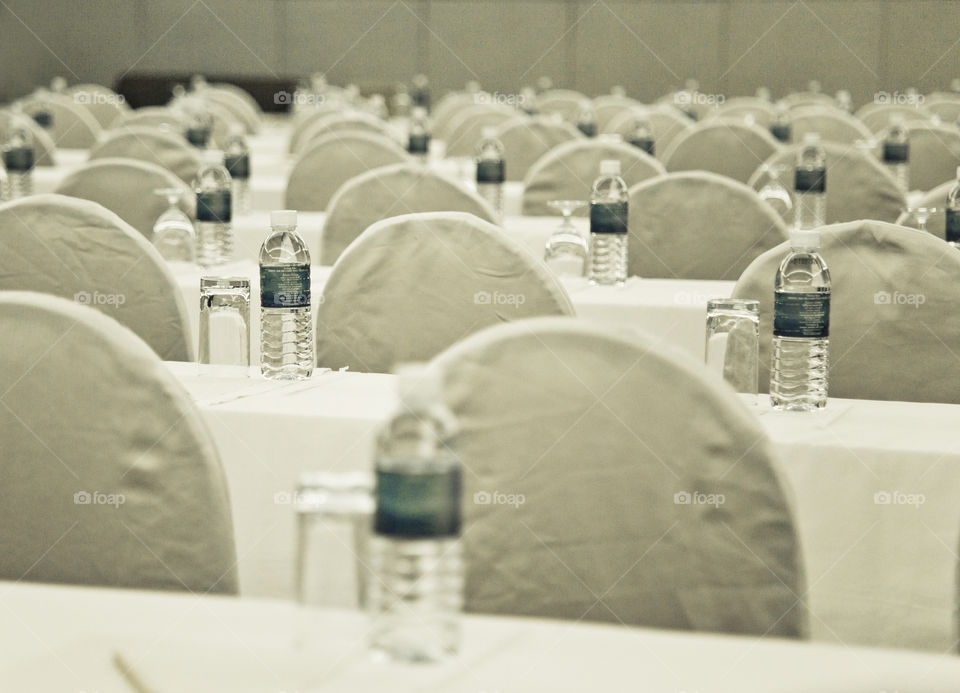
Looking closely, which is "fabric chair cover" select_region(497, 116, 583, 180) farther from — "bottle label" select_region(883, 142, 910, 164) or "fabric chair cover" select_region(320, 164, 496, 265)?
"fabric chair cover" select_region(320, 164, 496, 265)

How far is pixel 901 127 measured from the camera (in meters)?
6.47

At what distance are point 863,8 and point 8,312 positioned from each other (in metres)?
13.6

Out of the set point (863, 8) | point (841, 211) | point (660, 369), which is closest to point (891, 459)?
point (660, 369)

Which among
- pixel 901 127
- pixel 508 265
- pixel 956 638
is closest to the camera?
pixel 956 638

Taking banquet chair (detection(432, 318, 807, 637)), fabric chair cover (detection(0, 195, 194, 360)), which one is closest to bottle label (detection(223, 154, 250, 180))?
fabric chair cover (detection(0, 195, 194, 360))

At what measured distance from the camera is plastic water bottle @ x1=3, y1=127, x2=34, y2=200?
5793 millimetres

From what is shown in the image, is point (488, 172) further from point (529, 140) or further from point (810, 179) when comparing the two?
point (529, 140)

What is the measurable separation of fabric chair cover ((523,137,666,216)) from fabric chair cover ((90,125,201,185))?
4.92ft

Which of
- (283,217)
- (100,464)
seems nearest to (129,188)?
(283,217)

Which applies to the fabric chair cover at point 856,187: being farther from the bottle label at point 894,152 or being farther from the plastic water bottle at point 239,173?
the plastic water bottle at point 239,173

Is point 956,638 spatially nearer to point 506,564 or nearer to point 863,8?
point 506,564

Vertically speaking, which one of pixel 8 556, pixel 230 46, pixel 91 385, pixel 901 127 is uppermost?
pixel 230 46

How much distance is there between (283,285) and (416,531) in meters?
1.58

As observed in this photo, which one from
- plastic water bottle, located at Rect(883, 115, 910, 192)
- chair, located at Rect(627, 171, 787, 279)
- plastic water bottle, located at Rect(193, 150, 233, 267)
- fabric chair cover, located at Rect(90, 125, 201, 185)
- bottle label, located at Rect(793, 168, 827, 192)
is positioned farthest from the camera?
plastic water bottle, located at Rect(883, 115, 910, 192)
